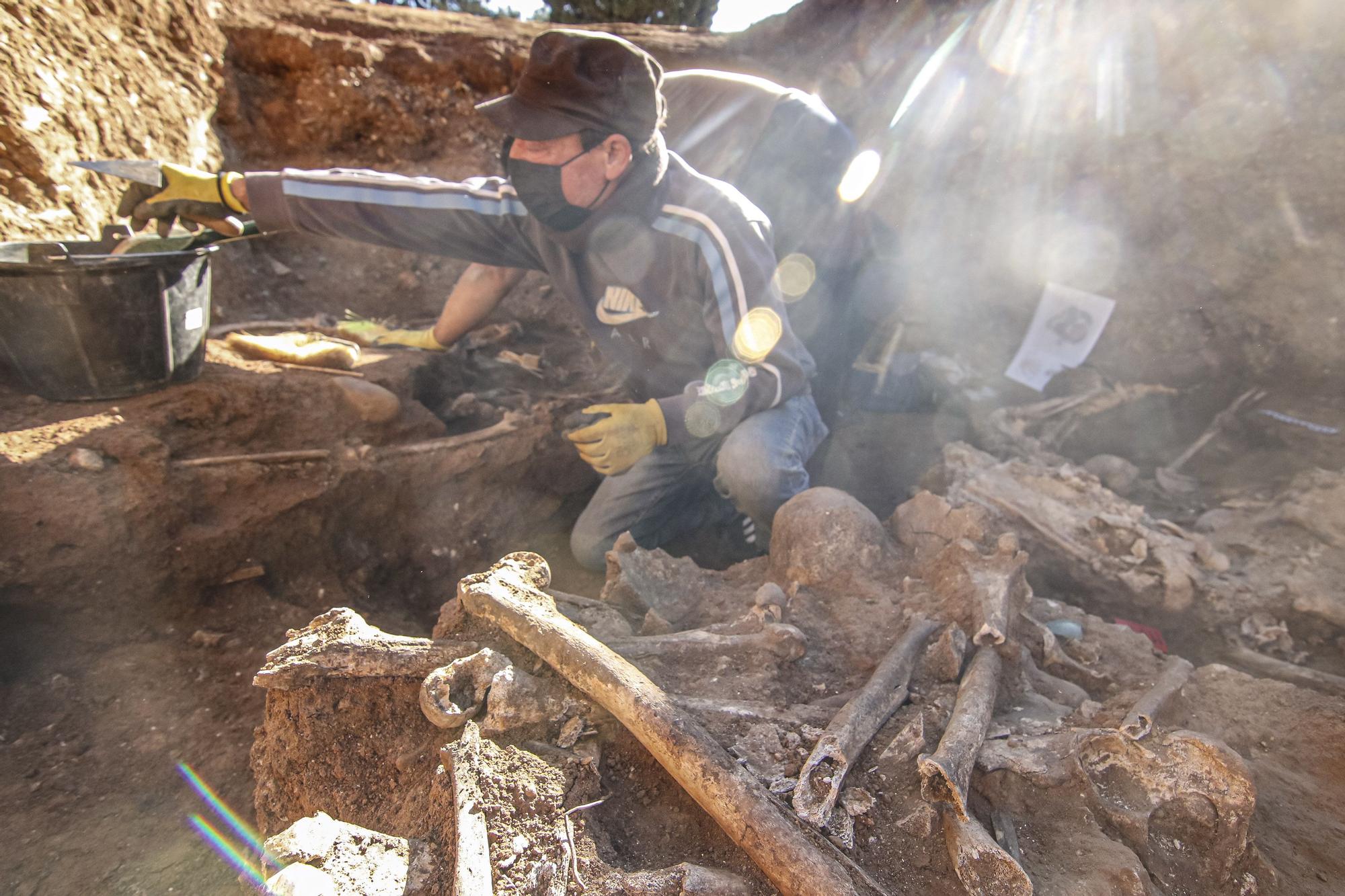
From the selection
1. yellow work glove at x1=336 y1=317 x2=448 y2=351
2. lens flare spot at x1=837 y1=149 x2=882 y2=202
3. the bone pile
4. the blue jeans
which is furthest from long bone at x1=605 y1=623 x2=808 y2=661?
lens flare spot at x1=837 y1=149 x2=882 y2=202

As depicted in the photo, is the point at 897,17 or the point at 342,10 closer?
the point at 342,10

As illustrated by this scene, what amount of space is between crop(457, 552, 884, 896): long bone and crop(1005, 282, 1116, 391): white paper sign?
152 inches

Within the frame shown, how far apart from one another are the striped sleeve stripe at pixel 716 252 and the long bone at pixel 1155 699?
5.91 feet

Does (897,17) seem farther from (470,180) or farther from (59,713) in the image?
(59,713)

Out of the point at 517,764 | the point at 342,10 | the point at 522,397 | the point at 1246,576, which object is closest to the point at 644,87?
the point at 522,397

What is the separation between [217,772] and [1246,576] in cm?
385

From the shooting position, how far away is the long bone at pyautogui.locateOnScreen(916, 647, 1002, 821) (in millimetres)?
1259

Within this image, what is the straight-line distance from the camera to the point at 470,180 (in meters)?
3.04

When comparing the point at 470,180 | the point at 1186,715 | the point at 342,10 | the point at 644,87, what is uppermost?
the point at 342,10

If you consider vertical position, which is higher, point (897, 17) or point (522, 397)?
point (897, 17)

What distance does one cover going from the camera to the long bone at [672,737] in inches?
43.2

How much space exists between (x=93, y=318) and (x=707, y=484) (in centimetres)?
269

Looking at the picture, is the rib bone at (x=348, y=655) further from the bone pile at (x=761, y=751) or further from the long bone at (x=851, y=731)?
the long bone at (x=851, y=731)

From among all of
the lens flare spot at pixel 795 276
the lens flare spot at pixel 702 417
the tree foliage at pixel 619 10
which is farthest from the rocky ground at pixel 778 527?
the tree foliage at pixel 619 10
